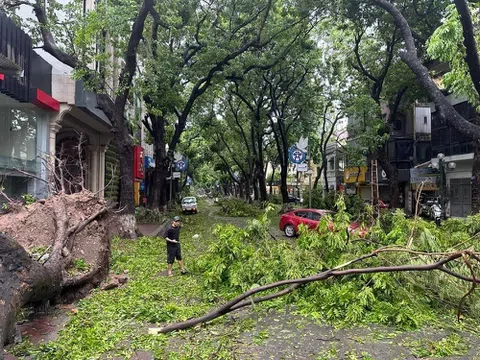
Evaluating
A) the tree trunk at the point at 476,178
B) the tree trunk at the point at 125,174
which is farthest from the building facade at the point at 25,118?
the tree trunk at the point at 476,178

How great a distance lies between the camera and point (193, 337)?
554cm

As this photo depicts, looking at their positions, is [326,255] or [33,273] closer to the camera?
[33,273]

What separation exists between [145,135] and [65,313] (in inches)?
1257

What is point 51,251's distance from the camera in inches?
282

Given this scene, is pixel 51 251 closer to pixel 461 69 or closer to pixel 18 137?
pixel 461 69

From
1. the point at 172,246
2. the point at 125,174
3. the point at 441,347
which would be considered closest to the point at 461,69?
the point at 441,347

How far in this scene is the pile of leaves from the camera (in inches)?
247

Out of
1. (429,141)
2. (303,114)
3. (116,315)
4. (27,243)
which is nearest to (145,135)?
(303,114)

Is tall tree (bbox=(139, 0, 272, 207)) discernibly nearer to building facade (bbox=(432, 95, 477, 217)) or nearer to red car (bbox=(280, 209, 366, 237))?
red car (bbox=(280, 209, 366, 237))

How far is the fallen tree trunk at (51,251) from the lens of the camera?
4.94 meters

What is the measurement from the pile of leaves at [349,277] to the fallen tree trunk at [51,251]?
2.39 metres

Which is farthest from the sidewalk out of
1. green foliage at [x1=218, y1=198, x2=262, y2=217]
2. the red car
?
green foliage at [x1=218, y1=198, x2=262, y2=217]

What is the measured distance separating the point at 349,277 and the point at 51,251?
202 inches

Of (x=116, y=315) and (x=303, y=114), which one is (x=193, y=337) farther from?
(x=303, y=114)
